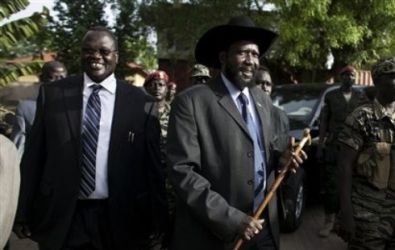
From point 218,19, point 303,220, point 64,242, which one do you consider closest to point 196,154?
point 64,242

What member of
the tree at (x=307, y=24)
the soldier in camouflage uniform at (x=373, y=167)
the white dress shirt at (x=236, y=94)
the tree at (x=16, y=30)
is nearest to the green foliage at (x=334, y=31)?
the tree at (x=307, y=24)

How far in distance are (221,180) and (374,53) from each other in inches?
458

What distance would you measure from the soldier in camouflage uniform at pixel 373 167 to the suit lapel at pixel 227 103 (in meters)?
0.85

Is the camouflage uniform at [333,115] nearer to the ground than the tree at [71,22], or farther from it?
nearer to the ground

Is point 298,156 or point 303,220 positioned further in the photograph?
point 303,220

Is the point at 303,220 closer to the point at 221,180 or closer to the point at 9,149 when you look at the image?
the point at 221,180

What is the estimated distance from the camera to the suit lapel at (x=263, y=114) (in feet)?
10.2

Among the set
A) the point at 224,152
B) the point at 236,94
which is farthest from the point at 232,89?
the point at 224,152

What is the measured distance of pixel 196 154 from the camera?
2.89 metres

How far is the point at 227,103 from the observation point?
9.94 feet

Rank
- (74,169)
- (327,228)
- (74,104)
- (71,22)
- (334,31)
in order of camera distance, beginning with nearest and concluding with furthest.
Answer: (74,169) → (74,104) → (327,228) → (334,31) → (71,22)

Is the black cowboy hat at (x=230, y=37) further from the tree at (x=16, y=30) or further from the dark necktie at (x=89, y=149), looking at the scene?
the tree at (x=16, y=30)

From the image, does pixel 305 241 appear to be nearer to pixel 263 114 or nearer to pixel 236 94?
pixel 263 114

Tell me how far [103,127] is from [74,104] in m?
0.23
